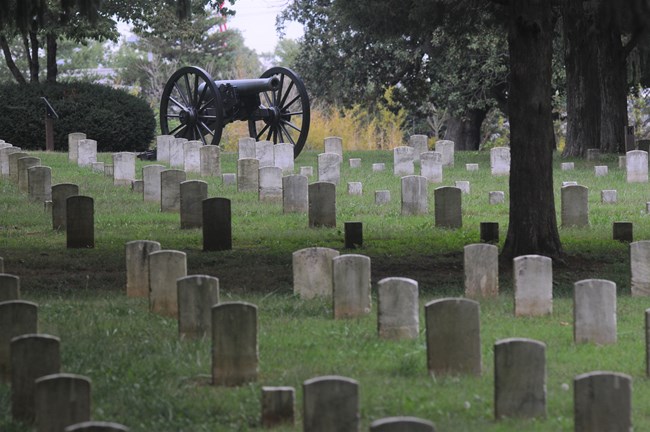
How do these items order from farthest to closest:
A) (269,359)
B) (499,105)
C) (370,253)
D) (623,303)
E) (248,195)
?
(499,105) < (248,195) < (370,253) < (623,303) < (269,359)

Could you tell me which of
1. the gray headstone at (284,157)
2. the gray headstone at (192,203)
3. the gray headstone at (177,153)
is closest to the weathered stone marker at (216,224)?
the gray headstone at (192,203)

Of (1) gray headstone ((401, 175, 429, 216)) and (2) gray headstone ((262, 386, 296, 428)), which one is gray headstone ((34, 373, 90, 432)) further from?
(1) gray headstone ((401, 175, 429, 216))

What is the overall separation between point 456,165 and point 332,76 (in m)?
14.9

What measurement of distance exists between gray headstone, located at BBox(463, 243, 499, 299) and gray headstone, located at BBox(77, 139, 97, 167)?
705 inches

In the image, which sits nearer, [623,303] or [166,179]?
[623,303]

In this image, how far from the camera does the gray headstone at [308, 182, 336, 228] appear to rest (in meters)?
18.2

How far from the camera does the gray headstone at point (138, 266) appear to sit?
39.1 feet

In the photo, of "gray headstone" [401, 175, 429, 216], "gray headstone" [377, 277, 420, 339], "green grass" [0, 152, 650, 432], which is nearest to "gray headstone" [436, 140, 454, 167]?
"green grass" [0, 152, 650, 432]

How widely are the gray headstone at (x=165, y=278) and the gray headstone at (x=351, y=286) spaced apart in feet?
4.10

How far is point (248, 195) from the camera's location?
22469 mm

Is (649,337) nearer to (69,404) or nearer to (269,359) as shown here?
(269,359)

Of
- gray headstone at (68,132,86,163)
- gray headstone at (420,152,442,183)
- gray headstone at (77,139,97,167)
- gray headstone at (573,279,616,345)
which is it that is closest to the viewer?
gray headstone at (573,279,616,345)

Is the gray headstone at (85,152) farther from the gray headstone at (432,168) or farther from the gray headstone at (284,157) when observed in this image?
the gray headstone at (432,168)

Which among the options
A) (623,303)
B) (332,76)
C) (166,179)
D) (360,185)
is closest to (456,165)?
(360,185)
